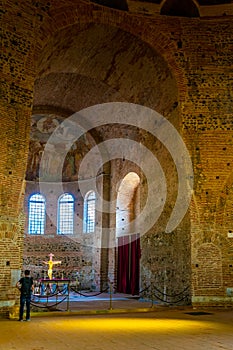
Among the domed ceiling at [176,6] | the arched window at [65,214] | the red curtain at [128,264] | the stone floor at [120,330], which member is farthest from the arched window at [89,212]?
the domed ceiling at [176,6]

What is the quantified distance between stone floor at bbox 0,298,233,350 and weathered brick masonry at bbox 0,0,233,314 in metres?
1.43

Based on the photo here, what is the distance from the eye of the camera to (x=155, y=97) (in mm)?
15938

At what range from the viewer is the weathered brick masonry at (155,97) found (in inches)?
456

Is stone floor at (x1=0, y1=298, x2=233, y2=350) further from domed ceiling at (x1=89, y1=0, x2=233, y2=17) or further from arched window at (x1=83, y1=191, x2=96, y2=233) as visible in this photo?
arched window at (x1=83, y1=191, x2=96, y2=233)

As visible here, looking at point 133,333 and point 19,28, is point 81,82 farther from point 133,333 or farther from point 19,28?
point 133,333

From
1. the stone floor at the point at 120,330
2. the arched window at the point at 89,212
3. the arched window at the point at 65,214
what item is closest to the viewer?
the stone floor at the point at 120,330

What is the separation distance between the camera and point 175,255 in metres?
14.3

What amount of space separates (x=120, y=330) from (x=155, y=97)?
9.72 metres

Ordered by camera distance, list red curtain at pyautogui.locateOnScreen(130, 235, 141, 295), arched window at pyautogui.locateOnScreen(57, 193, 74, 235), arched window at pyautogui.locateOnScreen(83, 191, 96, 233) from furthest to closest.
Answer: arched window at pyautogui.locateOnScreen(57, 193, 74, 235) < arched window at pyautogui.locateOnScreen(83, 191, 96, 233) < red curtain at pyautogui.locateOnScreen(130, 235, 141, 295)

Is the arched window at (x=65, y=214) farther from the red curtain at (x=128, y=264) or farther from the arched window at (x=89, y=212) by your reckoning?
the red curtain at (x=128, y=264)

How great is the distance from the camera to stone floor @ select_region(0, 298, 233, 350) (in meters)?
6.84

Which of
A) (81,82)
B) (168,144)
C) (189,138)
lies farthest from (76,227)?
(189,138)

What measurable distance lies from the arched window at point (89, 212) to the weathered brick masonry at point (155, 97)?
6.14 metres

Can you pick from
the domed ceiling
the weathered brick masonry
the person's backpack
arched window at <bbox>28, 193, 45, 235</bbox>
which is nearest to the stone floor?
the person's backpack
